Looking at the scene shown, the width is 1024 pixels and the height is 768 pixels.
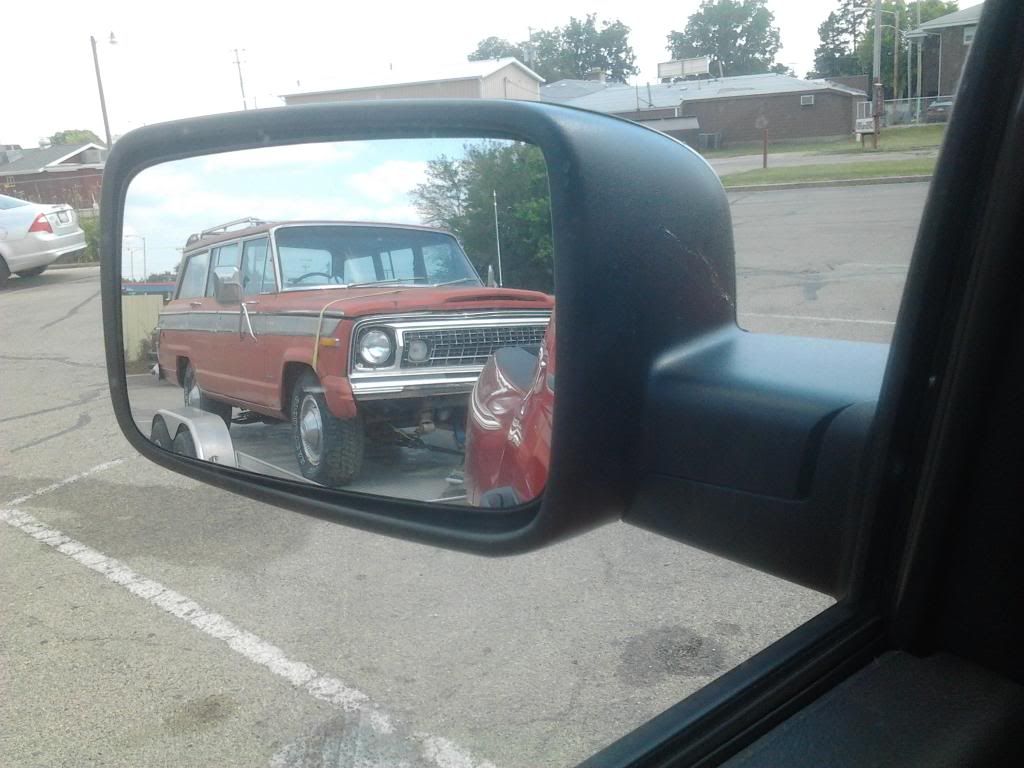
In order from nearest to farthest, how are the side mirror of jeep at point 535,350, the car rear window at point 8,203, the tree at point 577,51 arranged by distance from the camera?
the side mirror of jeep at point 535,350, the tree at point 577,51, the car rear window at point 8,203

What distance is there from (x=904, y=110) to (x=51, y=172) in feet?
88.4

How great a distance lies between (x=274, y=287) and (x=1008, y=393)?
3.35 ft

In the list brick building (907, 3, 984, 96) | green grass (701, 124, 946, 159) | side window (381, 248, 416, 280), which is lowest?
side window (381, 248, 416, 280)

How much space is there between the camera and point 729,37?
67.0 inches

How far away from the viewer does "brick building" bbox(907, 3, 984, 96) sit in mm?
1133

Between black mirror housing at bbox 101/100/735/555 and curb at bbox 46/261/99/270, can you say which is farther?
curb at bbox 46/261/99/270

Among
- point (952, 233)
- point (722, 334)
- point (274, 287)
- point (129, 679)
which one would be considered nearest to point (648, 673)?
point (722, 334)

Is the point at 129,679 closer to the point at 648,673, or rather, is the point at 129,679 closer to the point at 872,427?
the point at 648,673

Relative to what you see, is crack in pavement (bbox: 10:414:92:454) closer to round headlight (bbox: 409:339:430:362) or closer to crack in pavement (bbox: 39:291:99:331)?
crack in pavement (bbox: 39:291:99:331)

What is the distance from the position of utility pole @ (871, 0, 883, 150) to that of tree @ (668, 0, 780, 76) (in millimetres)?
151

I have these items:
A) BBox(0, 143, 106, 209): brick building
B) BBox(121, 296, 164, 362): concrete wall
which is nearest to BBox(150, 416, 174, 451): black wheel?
BBox(121, 296, 164, 362): concrete wall

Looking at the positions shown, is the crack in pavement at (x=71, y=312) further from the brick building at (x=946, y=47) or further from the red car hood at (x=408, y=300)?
the brick building at (x=946, y=47)

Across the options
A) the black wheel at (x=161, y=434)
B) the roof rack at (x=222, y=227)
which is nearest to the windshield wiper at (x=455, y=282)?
the roof rack at (x=222, y=227)

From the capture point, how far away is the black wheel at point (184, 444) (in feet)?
6.27
